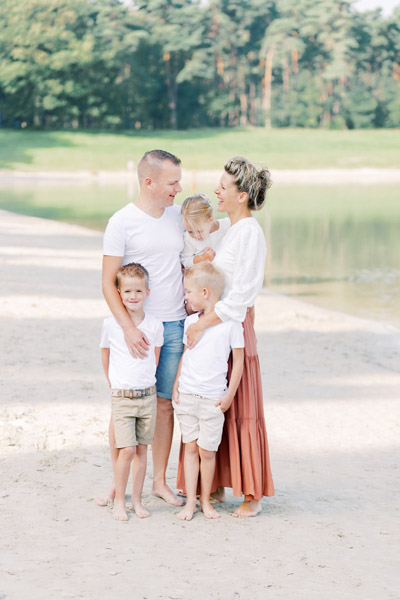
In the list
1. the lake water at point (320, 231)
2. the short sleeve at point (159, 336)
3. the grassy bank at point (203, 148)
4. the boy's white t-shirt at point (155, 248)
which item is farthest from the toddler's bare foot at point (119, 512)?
the grassy bank at point (203, 148)

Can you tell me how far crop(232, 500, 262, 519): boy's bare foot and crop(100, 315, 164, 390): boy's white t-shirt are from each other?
837 mm

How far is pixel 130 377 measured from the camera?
429 cm

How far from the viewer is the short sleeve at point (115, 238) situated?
4.27m

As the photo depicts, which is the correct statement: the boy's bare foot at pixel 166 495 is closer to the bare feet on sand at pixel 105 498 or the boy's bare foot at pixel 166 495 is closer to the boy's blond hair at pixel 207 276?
the bare feet on sand at pixel 105 498

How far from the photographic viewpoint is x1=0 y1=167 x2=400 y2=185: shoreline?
47.9 m

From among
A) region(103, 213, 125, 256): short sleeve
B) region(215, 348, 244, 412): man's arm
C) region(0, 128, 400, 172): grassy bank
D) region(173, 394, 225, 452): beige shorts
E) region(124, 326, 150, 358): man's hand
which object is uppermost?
region(0, 128, 400, 172): grassy bank

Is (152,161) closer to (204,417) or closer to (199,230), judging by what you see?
(199,230)

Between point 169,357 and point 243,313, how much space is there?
0.51 meters

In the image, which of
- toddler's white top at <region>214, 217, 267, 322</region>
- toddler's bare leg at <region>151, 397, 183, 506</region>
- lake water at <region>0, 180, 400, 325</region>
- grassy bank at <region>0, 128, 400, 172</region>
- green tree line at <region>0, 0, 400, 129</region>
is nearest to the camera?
toddler's white top at <region>214, 217, 267, 322</region>

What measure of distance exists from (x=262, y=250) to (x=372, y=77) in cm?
9596

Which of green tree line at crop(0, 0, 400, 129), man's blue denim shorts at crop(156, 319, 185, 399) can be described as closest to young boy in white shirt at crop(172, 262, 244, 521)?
man's blue denim shorts at crop(156, 319, 185, 399)

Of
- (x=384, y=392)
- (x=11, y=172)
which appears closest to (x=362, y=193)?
(x=11, y=172)

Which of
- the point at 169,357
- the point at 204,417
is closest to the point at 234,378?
the point at 204,417

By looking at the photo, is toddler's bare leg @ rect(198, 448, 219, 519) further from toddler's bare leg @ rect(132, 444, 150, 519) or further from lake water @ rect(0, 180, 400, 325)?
lake water @ rect(0, 180, 400, 325)
